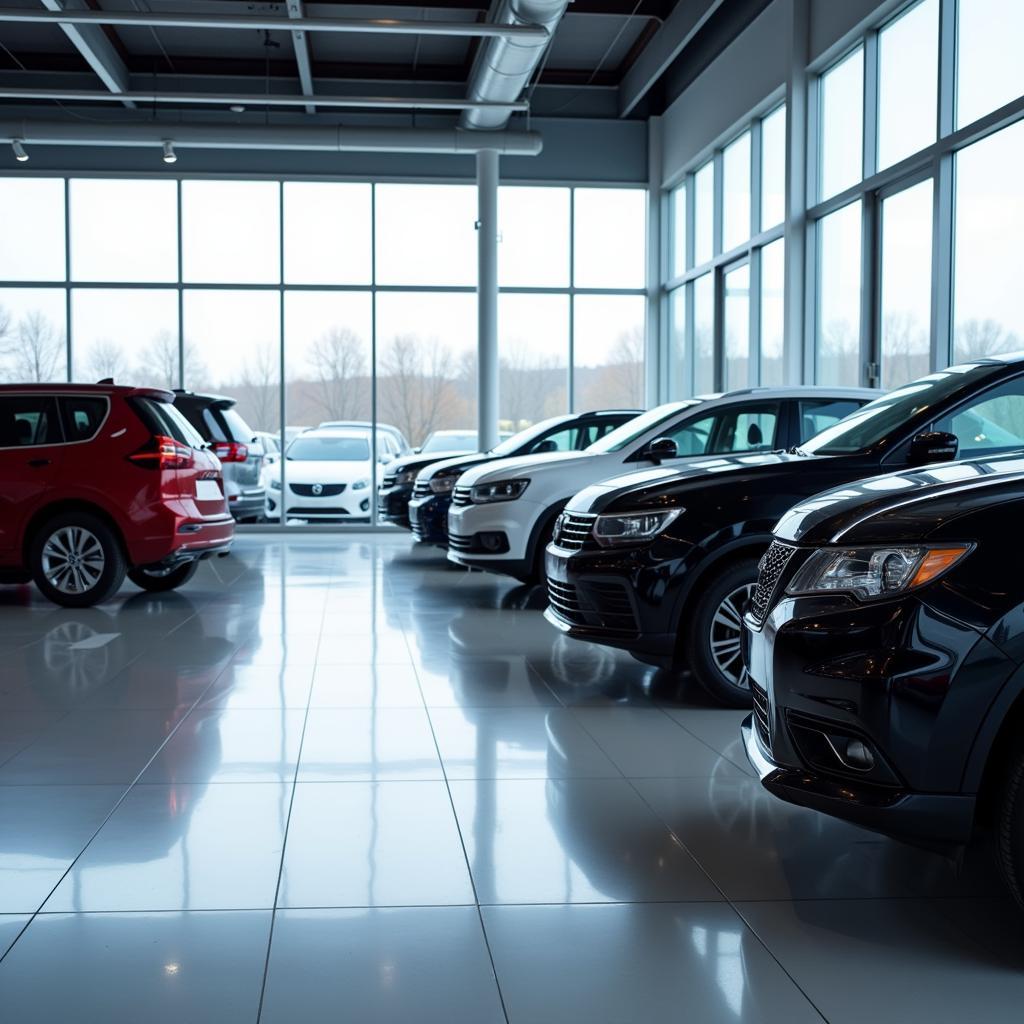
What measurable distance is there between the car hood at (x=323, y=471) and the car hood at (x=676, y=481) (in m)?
12.0

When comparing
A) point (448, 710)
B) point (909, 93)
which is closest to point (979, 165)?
point (909, 93)

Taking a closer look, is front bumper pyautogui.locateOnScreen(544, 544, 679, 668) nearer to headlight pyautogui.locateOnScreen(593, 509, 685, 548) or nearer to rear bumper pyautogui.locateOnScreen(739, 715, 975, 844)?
headlight pyautogui.locateOnScreen(593, 509, 685, 548)

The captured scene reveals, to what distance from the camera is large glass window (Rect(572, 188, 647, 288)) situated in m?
17.7

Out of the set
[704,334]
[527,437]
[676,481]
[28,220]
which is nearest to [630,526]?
[676,481]

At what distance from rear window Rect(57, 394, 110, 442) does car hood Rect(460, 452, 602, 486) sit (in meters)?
2.73

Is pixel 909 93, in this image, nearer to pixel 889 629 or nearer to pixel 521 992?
pixel 889 629

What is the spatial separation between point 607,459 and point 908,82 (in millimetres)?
4641

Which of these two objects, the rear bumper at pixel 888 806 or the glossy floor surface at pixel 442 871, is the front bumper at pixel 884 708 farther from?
the glossy floor surface at pixel 442 871

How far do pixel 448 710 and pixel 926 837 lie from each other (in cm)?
293

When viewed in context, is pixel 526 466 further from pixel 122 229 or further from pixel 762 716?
pixel 122 229

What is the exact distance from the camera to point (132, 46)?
1538cm

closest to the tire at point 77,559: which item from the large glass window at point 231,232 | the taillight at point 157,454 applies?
the taillight at point 157,454

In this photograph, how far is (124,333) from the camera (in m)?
17.3

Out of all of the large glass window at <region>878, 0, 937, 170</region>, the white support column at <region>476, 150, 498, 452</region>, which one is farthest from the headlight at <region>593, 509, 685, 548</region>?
the white support column at <region>476, 150, 498, 452</region>
